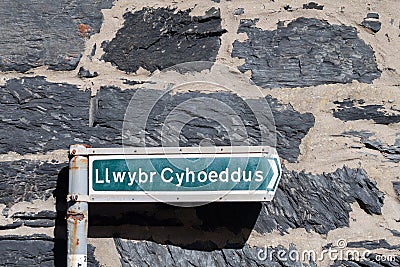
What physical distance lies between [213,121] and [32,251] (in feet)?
1.36

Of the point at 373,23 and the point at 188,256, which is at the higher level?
the point at 373,23

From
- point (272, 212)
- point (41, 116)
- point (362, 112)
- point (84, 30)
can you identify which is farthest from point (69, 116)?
point (362, 112)

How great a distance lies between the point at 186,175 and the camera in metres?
1.15

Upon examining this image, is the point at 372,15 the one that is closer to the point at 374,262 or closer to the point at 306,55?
the point at 306,55

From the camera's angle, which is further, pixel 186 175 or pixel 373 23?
pixel 373 23

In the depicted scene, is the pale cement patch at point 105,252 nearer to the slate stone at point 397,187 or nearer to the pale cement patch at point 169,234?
the pale cement patch at point 169,234

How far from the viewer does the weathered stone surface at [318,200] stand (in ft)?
3.97

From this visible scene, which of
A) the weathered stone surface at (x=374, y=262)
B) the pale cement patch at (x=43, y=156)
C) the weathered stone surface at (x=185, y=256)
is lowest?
the weathered stone surface at (x=374, y=262)

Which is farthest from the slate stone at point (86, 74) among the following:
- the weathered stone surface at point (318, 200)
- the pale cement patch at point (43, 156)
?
the weathered stone surface at point (318, 200)

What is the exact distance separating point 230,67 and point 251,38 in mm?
69

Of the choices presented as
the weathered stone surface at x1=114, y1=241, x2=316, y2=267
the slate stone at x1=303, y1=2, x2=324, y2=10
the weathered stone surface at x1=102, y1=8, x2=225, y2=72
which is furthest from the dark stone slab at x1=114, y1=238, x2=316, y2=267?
the slate stone at x1=303, y1=2, x2=324, y2=10

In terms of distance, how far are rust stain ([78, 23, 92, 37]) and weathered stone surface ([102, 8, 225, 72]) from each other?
5 centimetres

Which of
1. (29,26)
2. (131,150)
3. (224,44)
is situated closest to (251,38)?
(224,44)

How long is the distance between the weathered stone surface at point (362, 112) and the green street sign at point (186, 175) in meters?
0.18
